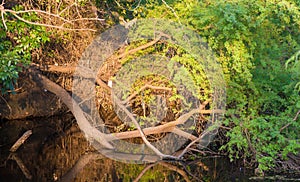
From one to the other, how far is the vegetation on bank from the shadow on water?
0.46m

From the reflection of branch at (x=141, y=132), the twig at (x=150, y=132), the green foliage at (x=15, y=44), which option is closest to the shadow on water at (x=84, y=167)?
the reflection of branch at (x=141, y=132)

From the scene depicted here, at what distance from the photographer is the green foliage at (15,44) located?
5.34 metres

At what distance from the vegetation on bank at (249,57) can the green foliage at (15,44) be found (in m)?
0.01

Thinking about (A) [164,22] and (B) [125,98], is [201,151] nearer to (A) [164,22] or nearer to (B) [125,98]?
(B) [125,98]

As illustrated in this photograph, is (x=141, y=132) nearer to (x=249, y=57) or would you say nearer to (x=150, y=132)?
(x=150, y=132)

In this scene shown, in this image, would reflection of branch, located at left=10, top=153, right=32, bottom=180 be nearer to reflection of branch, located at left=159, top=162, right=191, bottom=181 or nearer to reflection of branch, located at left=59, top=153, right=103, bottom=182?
reflection of branch, located at left=59, top=153, right=103, bottom=182

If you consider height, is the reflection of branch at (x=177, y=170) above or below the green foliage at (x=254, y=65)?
below

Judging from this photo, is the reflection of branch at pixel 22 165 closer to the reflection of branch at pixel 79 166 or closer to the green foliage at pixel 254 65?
the reflection of branch at pixel 79 166

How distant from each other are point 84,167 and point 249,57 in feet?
9.91

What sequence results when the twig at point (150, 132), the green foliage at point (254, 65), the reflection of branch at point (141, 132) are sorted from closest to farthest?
1. the green foliage at point (254, 65)
2. the reflection of branch at point (141, 132)
3. the twig at point (150, 132)

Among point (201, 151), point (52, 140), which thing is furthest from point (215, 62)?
point (52, 140)

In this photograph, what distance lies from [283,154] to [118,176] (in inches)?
92.6

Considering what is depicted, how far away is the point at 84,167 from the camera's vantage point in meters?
6.58

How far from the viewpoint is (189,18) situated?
22.2 feet
